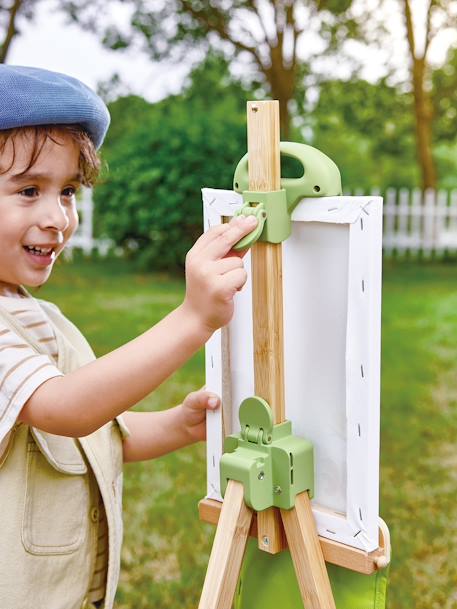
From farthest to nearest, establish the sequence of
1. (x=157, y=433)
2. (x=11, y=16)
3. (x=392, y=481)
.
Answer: (x=11, y=16)
(x=392, y=481)
(x=157, y=433)

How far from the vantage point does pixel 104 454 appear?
60.7 inches

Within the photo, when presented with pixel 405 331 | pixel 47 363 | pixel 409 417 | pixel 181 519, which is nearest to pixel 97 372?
pixel 47 363

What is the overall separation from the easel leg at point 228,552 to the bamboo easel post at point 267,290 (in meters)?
0.06

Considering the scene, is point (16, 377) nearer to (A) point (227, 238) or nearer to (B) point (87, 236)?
(A) point (227, 238)

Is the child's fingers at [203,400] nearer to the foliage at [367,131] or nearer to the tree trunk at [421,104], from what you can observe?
the foliage at [367,131]

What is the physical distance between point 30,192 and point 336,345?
1.81ft

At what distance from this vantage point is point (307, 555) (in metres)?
1.32

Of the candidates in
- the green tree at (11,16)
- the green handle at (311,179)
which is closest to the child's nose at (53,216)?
the green handle at (311,179)

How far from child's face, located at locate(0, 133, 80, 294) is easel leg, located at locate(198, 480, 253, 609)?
0.49m

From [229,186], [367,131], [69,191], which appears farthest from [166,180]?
[69,191]

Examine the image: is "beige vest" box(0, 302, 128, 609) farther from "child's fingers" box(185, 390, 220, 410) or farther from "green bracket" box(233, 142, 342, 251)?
"green bracket" box(233, 142, 342, 251)

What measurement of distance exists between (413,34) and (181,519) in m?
9.46

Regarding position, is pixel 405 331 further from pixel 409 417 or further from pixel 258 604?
pixel 258 604

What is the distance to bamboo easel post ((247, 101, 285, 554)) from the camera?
127cm
